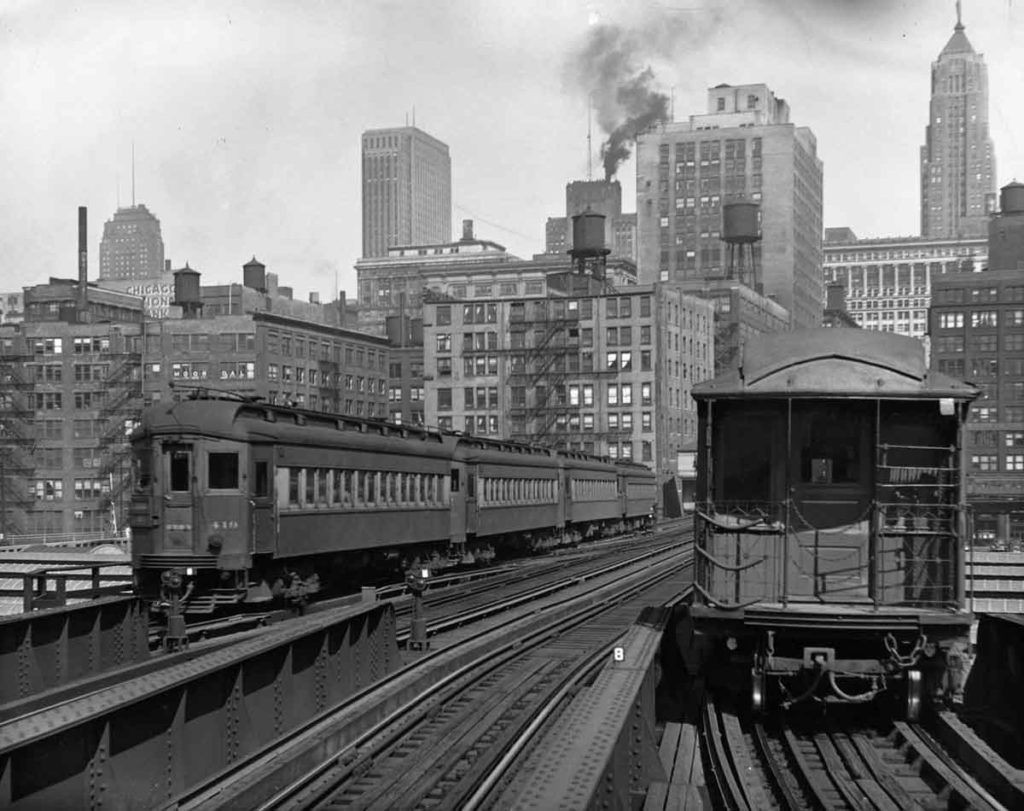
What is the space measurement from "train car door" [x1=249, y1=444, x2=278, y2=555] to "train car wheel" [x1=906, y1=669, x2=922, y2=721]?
39.2 feet

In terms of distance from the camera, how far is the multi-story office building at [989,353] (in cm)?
11494

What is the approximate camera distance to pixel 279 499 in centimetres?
2256

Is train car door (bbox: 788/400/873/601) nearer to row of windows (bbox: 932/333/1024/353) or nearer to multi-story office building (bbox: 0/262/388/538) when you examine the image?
multi-story office building (bbox: 0/262/388/538)

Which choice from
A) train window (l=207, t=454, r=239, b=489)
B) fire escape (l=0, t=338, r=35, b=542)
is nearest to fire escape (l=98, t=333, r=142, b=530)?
fire escape (l=0, t=338, r=35, b=542)

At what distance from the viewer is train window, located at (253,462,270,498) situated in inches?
864

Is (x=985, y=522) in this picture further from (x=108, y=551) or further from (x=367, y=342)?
(x=108, y=551)

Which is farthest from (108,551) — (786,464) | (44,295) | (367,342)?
(44,295)

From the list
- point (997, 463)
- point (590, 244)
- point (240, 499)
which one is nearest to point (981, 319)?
point (997, 463)

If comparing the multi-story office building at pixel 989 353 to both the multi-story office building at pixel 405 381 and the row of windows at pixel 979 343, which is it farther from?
the multi-story office building at pixel 405 381

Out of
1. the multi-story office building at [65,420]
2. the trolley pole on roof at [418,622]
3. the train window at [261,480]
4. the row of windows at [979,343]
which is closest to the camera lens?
the trolley pole on roof at [418,622]

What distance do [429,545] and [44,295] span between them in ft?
363

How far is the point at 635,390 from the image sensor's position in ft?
326

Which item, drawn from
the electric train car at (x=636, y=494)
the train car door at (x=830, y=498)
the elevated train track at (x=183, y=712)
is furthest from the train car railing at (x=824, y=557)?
the electric train car at (x=636, y=494)

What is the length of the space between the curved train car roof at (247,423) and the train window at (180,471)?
14.2 inches
